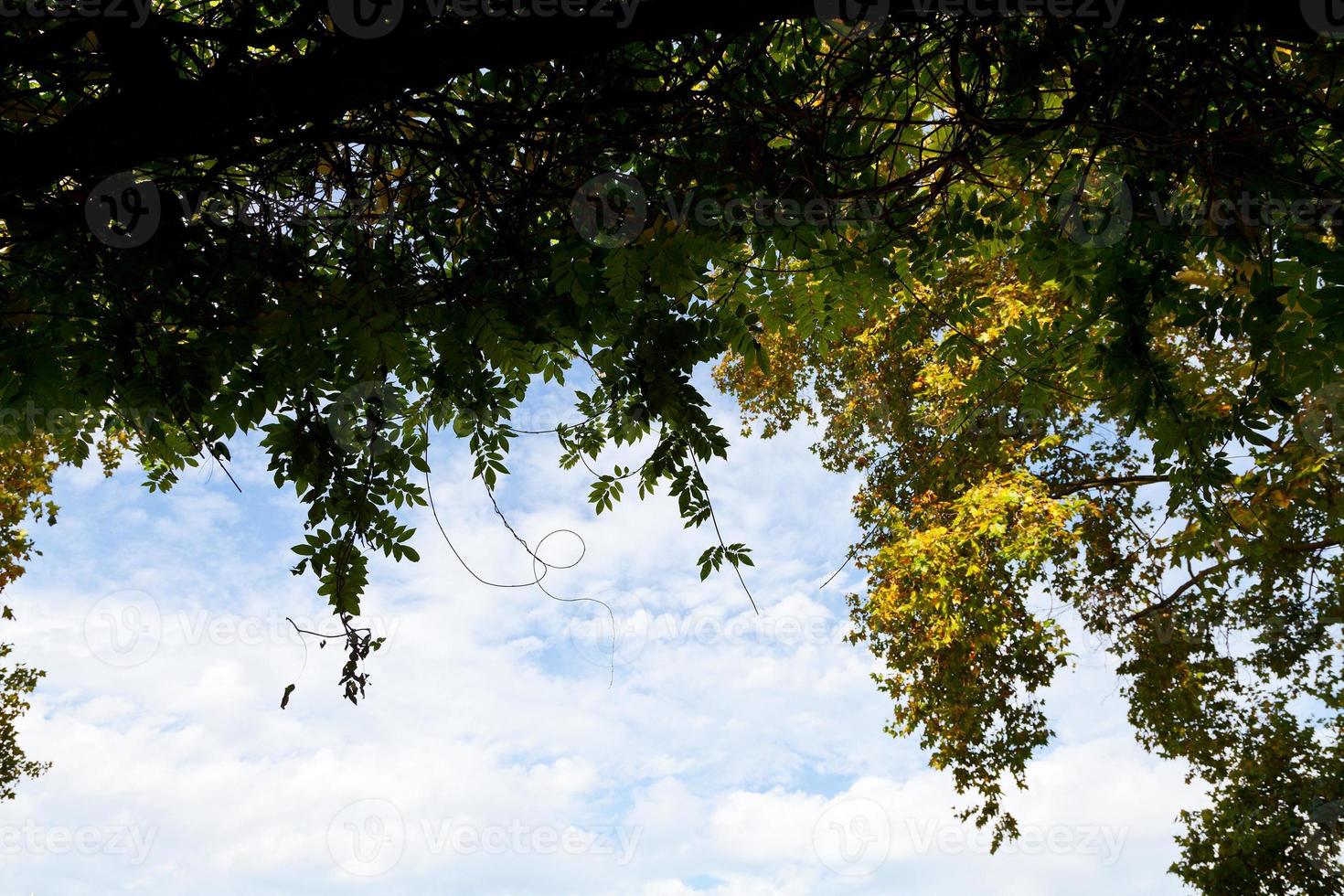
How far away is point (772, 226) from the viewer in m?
3.62

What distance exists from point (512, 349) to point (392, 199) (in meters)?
0.87

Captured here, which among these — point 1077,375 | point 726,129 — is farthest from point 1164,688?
point 726,129
